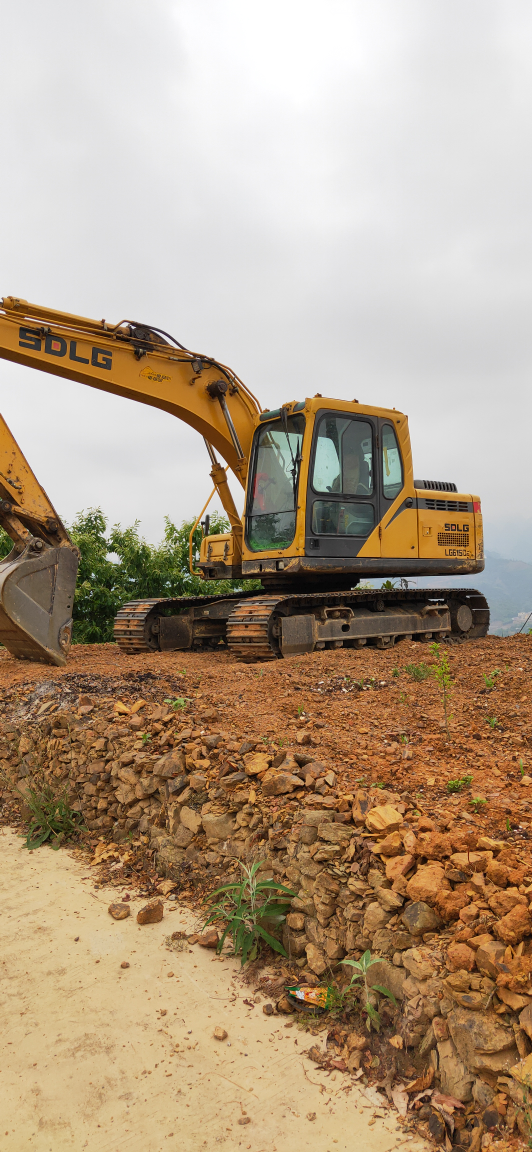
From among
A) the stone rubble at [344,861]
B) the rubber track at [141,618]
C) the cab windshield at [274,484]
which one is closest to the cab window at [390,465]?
the cab windshield at [274,484]

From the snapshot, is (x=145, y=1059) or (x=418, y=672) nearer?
(x=145, y=1059)

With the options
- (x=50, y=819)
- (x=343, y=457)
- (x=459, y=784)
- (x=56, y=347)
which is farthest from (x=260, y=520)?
(x=459, y=784)

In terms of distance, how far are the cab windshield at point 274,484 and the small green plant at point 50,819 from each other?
444cm

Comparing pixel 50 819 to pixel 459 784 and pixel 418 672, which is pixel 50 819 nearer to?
pixel 459 784

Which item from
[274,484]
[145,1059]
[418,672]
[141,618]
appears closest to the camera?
[145,1059]

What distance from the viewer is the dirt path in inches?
84.4

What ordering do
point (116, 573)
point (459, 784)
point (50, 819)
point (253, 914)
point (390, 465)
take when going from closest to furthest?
point (253, 914) < point (459, 784) < point (50, 819) < point (390, 465) < point (116, 573)

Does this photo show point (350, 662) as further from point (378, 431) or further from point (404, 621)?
point (378, 431)

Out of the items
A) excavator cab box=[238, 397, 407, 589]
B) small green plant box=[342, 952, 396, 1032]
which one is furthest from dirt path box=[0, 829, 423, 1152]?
excavator cab box=[238, 397, 407, 589]

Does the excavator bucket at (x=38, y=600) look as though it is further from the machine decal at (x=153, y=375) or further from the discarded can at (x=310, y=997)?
the discarded can at (x=310, y=997)

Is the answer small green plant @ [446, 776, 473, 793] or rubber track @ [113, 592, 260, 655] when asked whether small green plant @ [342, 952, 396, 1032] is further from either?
rubber track @ [113, 592, 260, 655]

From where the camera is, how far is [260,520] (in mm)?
8812

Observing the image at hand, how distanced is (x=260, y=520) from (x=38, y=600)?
2.84m

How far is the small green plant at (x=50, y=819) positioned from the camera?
4.46 metres
